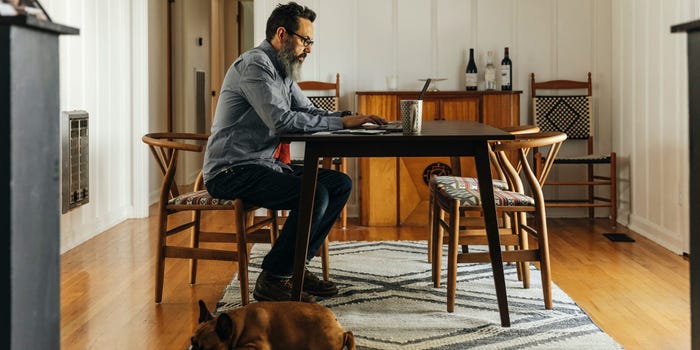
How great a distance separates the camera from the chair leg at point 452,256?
2.86 metres

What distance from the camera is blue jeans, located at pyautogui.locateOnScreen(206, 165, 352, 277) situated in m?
2.90

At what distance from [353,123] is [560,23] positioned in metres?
3.34

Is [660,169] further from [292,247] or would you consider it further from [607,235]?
[292,247]

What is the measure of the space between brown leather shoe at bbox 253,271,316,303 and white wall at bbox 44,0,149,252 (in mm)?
1743

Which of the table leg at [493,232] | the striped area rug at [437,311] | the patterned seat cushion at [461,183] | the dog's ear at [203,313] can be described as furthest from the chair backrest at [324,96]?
the dog's ear at [203,313]

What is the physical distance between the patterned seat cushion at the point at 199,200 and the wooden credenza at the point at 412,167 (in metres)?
2.31

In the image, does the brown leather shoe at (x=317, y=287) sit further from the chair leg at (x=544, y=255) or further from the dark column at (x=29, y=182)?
the dark column at (x=29, y=182)

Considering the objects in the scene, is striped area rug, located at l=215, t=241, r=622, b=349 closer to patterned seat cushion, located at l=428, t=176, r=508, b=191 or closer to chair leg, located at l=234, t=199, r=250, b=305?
chair leg, located at l=234, t=199, r=250, b=305

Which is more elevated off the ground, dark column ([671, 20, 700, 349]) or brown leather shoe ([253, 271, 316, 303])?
dark column ([671, 20, 700, 349])

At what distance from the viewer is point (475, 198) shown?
2.92 meters

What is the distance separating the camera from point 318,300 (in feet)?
10.3

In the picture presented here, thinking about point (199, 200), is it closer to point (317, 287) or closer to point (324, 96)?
point (317, 287)

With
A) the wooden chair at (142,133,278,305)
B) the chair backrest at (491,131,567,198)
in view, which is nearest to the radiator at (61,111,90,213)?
the wooden chair at (142,133,278,305)

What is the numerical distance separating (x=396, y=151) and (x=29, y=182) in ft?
4.94
